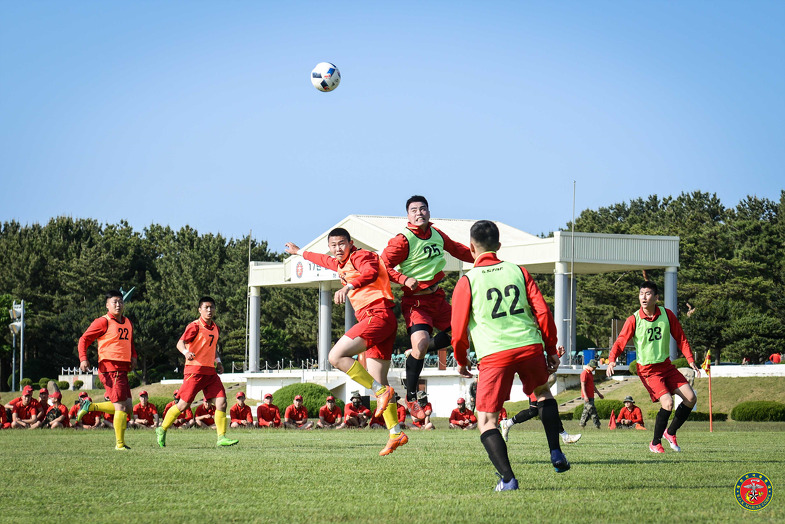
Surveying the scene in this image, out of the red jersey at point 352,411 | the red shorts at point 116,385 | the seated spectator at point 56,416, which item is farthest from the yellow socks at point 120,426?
the red jersey at point 352,411

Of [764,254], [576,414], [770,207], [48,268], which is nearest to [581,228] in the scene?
[770,207]

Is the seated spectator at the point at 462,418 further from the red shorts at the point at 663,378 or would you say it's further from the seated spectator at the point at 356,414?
the red shorts at the point at 663,378

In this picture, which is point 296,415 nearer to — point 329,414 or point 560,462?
point 329,414

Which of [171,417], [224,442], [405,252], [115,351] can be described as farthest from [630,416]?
[405,252]

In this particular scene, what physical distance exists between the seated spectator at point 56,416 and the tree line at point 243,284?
121 feet

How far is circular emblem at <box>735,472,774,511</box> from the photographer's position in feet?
21.7

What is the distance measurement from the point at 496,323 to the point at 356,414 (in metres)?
19.1

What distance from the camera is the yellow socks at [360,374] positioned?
10.6 metres

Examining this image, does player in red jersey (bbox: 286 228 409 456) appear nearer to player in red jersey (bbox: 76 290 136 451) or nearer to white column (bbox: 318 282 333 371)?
player in red jersey (bbox: 76 290 136 451)

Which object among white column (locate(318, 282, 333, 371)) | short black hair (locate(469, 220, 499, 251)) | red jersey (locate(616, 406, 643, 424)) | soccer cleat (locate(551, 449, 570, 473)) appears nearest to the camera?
short black hair (locate(469, 220, 499, 251))

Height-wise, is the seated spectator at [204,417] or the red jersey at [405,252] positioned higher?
the red jersey at [405,252]

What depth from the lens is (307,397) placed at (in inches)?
1427

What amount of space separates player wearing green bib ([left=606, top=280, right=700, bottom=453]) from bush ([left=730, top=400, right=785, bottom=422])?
19765mm

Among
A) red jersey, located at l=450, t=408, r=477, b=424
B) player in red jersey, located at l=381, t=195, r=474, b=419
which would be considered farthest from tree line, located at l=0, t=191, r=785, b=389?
player in red jersey, located at l=381, t=195, r=474, b=419
